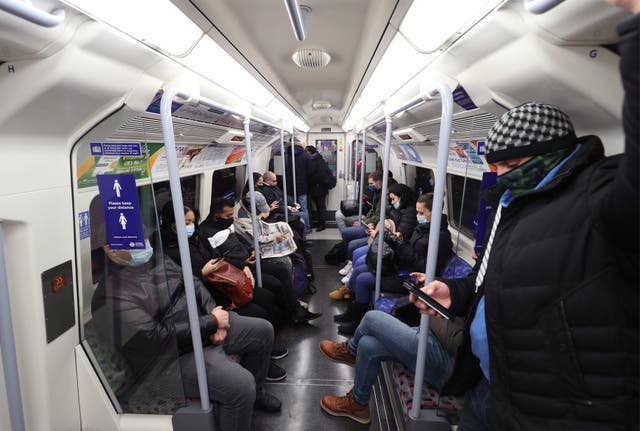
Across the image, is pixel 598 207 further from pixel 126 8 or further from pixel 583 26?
pixel 126 8

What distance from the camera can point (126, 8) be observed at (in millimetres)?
1540

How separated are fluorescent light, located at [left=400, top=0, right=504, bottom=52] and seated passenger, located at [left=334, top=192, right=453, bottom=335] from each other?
181cm

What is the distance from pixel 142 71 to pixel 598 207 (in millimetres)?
2284

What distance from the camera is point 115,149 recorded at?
2455mm

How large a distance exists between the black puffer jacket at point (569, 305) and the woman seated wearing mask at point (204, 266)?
2.26 metres

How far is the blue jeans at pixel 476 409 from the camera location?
5.14ft

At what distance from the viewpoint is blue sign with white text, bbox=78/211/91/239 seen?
2005mm

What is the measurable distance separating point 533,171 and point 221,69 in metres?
2.55

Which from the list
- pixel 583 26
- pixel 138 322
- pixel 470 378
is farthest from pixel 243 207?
pixel 583 26

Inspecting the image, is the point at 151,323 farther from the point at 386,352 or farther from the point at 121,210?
the point at 386,352

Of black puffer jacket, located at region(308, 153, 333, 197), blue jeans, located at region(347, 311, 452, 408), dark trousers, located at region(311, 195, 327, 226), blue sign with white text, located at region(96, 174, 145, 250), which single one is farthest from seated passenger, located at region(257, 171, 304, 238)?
blue sign with white text, located at region(96, 174, 145, 250)

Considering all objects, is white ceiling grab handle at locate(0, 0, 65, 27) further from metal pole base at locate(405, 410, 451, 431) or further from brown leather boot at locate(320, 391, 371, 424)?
brown leather boot at locate(320, 391, 371, 424)

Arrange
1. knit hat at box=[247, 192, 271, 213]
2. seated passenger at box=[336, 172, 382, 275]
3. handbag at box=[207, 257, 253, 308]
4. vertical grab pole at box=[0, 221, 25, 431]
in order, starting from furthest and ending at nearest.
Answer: seated passenger at box=[336, 172, 382, 275] → knit hat at box=[247, 192, 271, 213] → handbag at box=[207, 257, 253, 308] → vertical grab pole at box=[0, 221, 25, 431]

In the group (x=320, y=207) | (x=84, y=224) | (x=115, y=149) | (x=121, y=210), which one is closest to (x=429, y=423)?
(x=121, y=210)
